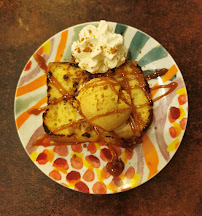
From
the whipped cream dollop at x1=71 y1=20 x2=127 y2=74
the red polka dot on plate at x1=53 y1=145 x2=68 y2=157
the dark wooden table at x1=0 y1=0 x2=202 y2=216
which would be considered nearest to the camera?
the whipped cream dollop at x1=71 y1=20 x2=127 y2=74

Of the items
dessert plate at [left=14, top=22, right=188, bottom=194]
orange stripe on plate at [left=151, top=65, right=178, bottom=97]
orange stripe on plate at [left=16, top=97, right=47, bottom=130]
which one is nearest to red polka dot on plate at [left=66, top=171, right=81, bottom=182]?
dessert plate at [left=14, top=22, right=188, bottom=194]

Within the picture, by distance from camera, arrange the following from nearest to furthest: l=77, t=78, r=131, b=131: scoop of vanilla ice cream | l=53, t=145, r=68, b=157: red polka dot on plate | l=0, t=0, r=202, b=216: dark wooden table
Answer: l=77, t=78, r=131, b=131: scoop of vanilla ice cream → l=53, t=145, r=68, b=157: red polka dot on plate → l=0, t=0, r=202, b=216: dark wooden table

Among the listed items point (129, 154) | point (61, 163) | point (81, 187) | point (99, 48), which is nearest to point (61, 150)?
point (61, 163)

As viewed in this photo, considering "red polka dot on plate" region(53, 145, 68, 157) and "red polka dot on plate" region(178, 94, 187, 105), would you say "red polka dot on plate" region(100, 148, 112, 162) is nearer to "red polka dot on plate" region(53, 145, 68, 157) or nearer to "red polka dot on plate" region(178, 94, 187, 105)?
"red polka dot on plate" region(53, 145, 68, 157)

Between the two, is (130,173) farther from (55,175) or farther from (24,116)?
(24,116)

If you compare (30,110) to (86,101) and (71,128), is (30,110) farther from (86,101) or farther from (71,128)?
(86,101)

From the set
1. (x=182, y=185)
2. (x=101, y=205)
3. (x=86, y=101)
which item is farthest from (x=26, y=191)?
(x=182, y=185)

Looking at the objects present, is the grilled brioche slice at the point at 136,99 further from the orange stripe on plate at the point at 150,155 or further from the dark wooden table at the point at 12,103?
the dark wooden table at the point at 12,103
